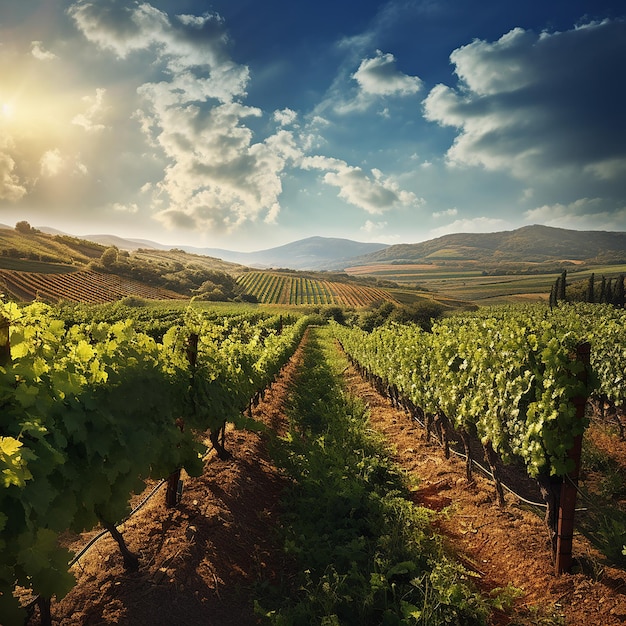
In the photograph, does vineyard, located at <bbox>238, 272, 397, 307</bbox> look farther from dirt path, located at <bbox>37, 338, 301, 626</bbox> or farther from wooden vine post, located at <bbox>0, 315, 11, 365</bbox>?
wooden vine post, located at <bbox>0, 315, 11, 365</bbox>

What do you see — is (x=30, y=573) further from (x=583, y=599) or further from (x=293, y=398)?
(x=293, y=398)

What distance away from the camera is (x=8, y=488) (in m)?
2.52

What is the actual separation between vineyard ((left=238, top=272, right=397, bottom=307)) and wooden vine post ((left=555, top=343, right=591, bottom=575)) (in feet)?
265

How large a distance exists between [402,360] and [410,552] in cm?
627

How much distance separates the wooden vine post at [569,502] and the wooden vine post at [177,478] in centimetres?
480

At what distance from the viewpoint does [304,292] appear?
101812mm

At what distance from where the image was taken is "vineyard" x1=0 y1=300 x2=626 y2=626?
2.80m

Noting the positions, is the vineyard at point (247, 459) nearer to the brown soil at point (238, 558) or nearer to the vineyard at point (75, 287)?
the brown soil at point (238, 558)

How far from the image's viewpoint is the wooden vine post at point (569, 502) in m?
4.86

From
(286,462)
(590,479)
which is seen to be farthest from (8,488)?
(590,479)

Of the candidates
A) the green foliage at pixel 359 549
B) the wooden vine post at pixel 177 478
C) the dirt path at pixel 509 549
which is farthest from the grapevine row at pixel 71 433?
the dirt path at pixel 509 549

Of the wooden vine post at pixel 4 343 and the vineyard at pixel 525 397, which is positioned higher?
the wooden vine post at pixel 4 343

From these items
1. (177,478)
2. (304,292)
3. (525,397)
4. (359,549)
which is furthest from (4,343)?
(304,292)

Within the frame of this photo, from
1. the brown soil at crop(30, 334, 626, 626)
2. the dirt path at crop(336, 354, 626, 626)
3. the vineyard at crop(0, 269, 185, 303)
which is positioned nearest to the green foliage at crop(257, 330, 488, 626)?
the brown soil at crop(30, 334, 626, 626)
